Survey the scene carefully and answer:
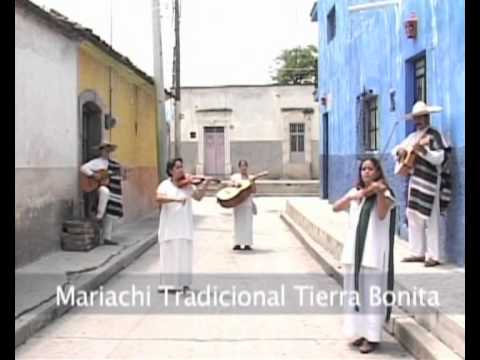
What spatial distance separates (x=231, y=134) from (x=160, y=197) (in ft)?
84.3

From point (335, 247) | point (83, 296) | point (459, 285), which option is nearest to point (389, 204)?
point (459, 285)

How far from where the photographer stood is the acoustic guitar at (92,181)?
39.4 ft

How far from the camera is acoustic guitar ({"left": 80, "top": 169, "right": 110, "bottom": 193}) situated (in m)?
12.0

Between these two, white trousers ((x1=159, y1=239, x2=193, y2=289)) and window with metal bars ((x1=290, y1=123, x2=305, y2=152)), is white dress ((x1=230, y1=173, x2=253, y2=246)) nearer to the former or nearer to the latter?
white trousers ((x1=159, y1=239, x2=193, y2=289))

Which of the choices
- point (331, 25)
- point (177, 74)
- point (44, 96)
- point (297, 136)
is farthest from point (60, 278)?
point (297, 136)

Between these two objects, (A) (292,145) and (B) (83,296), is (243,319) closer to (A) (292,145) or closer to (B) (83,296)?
(B) (83,296)

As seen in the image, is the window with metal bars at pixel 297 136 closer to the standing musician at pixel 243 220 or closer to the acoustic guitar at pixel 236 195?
the standing musician at pixel 243 220

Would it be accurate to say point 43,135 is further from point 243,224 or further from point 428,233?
point 428,233

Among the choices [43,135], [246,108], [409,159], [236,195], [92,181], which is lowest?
[236,195]

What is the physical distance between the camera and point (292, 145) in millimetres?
33875

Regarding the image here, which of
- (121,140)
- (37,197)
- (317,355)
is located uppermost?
(121,140)

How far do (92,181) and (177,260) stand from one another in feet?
12.8

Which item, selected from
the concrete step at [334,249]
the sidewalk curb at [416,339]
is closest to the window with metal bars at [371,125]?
the concrete step at [334,249]

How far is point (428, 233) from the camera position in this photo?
28.0ft
